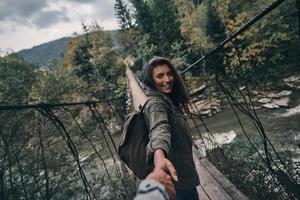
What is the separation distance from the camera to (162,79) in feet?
5.23

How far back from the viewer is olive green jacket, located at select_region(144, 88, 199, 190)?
1.10m

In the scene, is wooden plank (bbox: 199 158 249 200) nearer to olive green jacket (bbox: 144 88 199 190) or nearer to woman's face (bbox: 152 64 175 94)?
olive green jacket (bbox: 144 88 199 190)

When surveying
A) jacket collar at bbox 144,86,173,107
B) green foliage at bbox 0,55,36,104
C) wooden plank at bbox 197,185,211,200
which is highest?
green foliage at bbox 0,55,36,104

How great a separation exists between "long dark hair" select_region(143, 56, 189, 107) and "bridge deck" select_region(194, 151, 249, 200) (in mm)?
993

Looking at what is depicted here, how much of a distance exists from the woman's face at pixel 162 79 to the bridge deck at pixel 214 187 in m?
1.19

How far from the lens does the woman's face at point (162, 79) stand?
1.58 metres

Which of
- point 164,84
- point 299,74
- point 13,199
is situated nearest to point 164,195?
point 164,84

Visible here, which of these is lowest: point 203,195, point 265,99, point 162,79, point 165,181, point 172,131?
point 265,99

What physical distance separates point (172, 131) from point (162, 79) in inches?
12.3

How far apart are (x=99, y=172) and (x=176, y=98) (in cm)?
1040

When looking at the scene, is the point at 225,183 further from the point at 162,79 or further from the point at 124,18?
the point at 124,18

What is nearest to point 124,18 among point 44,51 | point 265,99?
point 265,99

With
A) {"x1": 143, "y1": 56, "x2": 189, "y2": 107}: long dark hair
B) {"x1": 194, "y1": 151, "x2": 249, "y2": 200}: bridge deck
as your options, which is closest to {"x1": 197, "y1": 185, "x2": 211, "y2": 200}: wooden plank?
{"x1": 194, "y1": 151, "x2": 249, "y2": 200}: bridge deck

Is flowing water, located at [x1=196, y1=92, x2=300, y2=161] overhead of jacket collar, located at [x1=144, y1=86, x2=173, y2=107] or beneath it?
beneath
